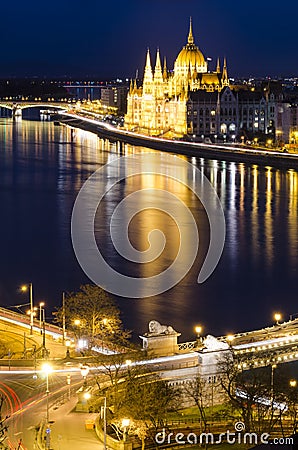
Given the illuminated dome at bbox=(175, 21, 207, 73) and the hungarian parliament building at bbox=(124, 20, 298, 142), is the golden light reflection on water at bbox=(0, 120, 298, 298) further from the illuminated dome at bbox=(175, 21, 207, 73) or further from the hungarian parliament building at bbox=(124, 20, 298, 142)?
the illuminated dome at bbox=(175, 21, 207, 73)

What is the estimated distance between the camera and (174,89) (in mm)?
29641

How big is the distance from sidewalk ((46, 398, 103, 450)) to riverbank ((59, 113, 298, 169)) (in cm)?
1600

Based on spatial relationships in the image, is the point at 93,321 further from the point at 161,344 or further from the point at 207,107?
the point at 207,107

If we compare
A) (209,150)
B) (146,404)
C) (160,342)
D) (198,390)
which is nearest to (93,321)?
(160,342)

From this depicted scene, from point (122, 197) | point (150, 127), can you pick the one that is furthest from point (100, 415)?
point (150, 127)

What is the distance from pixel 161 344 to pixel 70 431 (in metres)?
1.02

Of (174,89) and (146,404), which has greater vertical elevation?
(174,89)

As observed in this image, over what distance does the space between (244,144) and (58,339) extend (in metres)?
18.9

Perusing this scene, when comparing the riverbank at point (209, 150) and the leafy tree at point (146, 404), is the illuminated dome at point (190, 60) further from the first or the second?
the leafy tree at point (146, 404)

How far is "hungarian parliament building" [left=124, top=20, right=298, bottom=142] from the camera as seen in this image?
83.8ft

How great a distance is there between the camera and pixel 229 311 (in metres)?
7.54

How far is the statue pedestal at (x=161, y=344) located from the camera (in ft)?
15.6

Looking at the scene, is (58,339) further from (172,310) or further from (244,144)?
(244,144)

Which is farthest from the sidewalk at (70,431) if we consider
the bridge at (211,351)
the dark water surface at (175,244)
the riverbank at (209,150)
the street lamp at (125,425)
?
the riverbank at (209,150)
